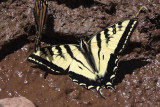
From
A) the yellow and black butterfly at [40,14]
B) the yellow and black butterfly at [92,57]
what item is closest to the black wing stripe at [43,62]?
the yellow and black butterfly at [92,57]

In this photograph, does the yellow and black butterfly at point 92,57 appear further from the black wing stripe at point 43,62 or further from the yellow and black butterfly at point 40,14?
the yellow and black butterfly at point 40,14

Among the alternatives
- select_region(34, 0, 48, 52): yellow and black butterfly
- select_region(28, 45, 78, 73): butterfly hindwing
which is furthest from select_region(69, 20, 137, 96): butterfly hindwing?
select_region(34, 0, 48, 52): yellow and black butterfly

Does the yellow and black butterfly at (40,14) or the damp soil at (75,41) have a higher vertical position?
the yellow and black butterfly at (40,14)

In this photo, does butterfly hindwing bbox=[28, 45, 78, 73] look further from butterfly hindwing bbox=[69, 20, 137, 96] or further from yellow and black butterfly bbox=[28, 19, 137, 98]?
butterfly hindwing bbox=[69, 20, 137, 96]

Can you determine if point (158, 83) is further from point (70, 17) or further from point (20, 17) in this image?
point (20, 17)

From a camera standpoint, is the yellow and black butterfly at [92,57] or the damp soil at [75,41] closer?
the yellow and black butterfly at [92,57]
